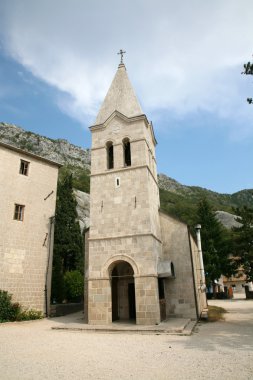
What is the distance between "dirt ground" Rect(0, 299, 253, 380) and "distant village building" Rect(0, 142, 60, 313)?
6.04 m

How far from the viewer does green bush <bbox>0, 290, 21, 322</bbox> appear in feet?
52.7

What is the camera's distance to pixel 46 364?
7324 mm

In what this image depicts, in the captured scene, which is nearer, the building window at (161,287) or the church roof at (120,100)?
the building window at (161,287)

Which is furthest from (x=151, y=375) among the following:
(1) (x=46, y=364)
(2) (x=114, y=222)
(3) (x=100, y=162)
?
(3) (x=100, y=162)

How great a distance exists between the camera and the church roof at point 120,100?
1838 cm

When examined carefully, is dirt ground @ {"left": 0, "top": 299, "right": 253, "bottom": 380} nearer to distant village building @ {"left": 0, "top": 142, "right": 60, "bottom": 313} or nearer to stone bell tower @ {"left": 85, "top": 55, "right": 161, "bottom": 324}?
stone bell tower @ {"left": 85, "top": 55, "right": 161, "bottom": 324}

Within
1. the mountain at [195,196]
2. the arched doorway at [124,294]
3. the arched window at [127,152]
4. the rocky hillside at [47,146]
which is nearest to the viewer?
the arched doorway at [124,294]

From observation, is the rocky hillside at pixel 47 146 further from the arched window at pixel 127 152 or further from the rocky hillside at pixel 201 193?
the arched window at pixel 127 152

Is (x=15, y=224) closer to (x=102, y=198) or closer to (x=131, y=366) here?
(x=102, y=198)

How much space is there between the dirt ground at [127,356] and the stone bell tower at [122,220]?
2.94m

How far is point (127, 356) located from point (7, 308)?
11.0 metres

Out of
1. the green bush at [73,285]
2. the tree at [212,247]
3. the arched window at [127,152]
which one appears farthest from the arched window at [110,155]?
the tree at [212,247]

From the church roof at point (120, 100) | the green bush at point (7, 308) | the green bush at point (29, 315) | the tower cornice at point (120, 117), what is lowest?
the green bush at point (29, 315)

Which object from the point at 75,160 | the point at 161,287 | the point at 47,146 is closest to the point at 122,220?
the point at 161,287
